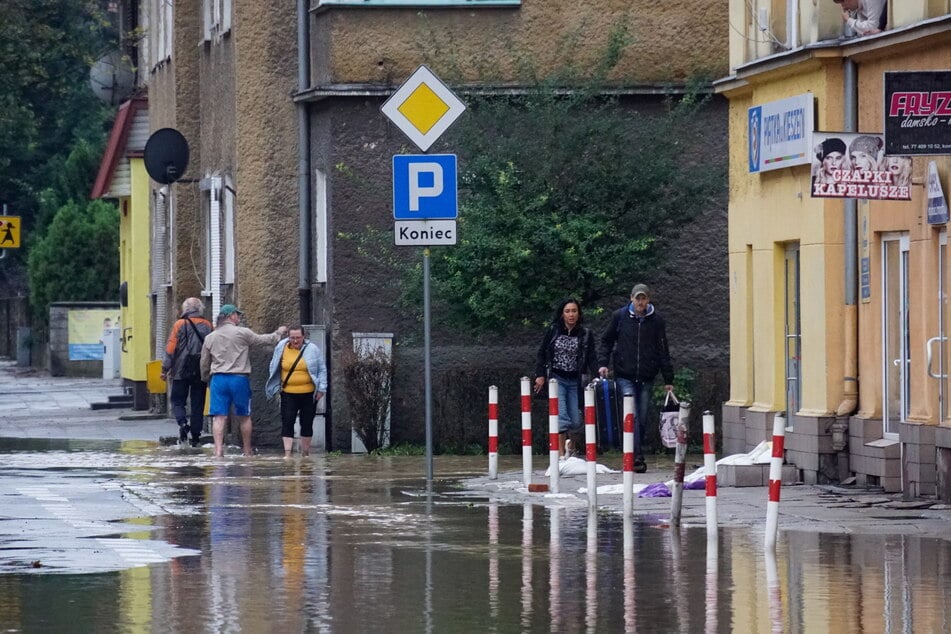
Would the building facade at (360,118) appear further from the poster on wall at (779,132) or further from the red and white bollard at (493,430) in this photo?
the red and white bollard at (493,430)

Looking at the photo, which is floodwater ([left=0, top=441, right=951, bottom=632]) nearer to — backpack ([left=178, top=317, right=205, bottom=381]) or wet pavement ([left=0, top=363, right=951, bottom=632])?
wet pavement ([left=0, top=363, right=951, bottom=632])

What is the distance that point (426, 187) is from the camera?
1778 cm

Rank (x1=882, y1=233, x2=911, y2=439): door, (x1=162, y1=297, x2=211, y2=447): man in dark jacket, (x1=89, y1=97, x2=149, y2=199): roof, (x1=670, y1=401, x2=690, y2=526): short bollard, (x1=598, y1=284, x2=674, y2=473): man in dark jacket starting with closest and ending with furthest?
(x1=670, y1=401, x2=690, y2=526): short bollard
(x1=882, y1=233, x2=911, y2=439): door
(x1=598, y1=284, x2=674, y2=473): man in dark jacket
(x1=162, y1=297, x2=211, y2=447): man in dark jacket
(x1=89, y1=97, x2=149, y2=199): roof

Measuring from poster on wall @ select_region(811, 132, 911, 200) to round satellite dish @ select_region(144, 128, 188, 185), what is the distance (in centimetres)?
1559

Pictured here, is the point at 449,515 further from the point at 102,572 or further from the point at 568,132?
the point at 568,132

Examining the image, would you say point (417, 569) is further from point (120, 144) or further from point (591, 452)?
point (120, 144)

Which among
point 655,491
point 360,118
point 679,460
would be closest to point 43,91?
point 360,118

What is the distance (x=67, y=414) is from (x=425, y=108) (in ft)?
64.1

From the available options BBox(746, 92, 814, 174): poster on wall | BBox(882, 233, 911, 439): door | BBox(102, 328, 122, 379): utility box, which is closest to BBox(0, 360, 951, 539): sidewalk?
BBox(882, 233, 911, 439): door

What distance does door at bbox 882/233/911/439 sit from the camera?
57.8 feet

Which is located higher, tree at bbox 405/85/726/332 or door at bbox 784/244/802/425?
tree at bbox 405/85/726/332

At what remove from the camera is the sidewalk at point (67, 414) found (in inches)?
1196

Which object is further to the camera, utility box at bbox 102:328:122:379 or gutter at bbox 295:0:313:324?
utility box at bbox 102:328:122:379

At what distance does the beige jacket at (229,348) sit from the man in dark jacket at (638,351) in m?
5.41
